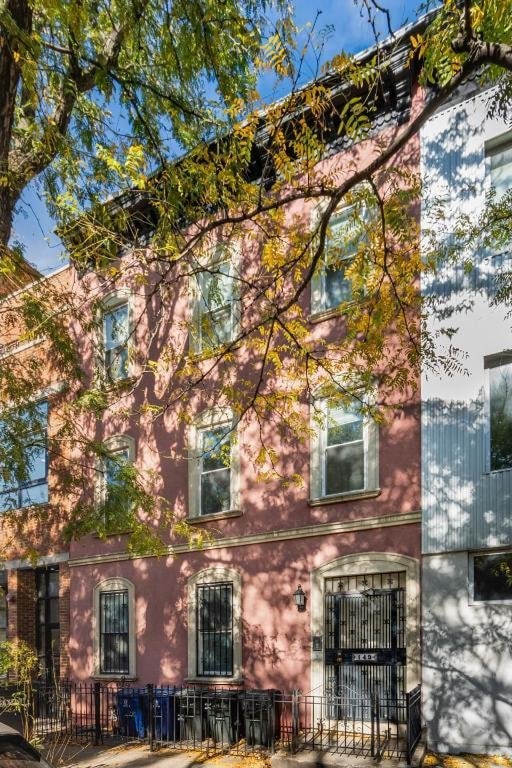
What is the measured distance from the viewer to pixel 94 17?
9297mm

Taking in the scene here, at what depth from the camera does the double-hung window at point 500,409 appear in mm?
11367

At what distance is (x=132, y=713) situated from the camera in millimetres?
14742

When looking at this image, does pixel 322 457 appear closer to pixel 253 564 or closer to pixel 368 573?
pixel 368 573

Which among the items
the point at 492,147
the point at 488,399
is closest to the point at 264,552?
the point at 488,399

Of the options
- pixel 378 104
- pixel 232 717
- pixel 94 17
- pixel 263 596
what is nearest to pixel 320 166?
pixel 378 104

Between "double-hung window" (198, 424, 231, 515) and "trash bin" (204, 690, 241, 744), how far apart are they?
339 centimetres

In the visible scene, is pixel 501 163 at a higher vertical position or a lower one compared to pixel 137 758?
higher

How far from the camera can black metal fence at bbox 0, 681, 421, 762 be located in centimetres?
1121

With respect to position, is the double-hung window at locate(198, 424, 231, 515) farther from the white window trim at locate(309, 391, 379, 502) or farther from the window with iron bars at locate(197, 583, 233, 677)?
the white window trim at locate(309, 391, 379, 502)

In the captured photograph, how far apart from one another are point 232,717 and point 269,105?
384 inches

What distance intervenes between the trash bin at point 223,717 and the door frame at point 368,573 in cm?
141

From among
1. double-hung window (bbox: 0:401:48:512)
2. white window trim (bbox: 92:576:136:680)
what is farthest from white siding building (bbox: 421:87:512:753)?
white window trim (bbox: 92:576:136:680)

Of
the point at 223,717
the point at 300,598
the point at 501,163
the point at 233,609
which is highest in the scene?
the point at 501,163

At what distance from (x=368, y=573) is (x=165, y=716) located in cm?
479
